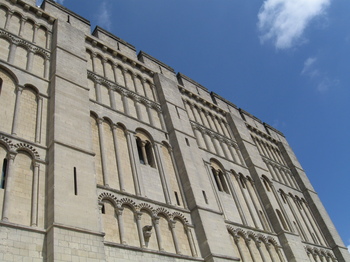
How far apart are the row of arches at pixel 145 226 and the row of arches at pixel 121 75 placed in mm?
7422

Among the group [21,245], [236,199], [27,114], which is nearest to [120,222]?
[21,245]

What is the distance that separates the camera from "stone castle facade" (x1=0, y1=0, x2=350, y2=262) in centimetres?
1063

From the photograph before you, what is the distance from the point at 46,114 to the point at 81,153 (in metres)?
2.11

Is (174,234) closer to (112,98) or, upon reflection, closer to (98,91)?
(112,98)

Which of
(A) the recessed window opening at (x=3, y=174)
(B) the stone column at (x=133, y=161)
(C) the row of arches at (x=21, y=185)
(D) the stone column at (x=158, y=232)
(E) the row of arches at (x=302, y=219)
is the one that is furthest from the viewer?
(E) the row of arches at (x=302, y=219)

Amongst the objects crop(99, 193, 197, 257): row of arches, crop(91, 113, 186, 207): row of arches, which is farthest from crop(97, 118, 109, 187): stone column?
crop(99, 193, 197, 257): row of arches

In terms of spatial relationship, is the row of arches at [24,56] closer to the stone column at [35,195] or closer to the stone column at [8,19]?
the stone column at [8,19]

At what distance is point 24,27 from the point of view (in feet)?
53.4

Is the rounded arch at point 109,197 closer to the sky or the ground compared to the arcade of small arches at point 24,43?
closer to the ground

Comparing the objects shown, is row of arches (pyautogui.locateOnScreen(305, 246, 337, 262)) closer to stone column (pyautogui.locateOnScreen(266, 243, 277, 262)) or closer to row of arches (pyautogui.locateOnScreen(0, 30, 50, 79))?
stone column (pyautogui.locateOnScreen(266, 243, 277, 262))

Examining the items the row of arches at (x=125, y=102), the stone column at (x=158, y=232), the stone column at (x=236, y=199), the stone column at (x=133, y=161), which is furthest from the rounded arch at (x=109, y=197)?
the stone column at (x=236, y=199)

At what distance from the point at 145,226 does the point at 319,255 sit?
13828 mm

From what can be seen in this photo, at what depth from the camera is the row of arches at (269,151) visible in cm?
2720

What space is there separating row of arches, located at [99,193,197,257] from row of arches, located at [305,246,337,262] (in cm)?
1036
